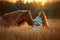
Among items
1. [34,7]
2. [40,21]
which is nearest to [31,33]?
[40,21]

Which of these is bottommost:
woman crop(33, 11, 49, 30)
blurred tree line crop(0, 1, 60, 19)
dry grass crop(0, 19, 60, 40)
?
dry grass crop(0, 19, 60, 40)

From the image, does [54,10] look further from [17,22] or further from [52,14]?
[17,22]

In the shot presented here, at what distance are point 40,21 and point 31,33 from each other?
0.41 feet

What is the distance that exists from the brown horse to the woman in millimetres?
42

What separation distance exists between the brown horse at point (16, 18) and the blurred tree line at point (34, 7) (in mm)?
33

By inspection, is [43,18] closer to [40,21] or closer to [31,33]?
[40,21]

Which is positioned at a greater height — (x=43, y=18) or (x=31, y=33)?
(x=43, y=18)

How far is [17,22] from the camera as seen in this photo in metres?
1.84

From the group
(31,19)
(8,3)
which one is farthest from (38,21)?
(8,3)

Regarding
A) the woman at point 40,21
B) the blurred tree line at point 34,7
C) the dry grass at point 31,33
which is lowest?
the dry grass at point 31,33

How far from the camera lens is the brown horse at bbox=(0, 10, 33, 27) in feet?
5.99

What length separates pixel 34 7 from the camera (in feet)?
6.09

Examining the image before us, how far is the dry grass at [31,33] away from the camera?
1.75 m

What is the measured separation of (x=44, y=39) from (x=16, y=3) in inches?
15.0
